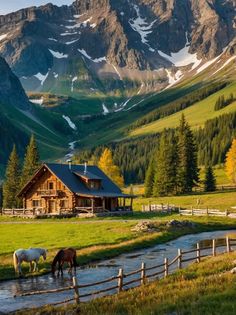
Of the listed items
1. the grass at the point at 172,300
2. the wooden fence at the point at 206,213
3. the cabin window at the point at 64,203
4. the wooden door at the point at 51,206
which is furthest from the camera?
the wooden door at the point at 51,206

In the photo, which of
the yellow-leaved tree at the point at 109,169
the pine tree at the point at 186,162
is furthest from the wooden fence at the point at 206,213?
the yellow-leaved tree at the point at 109,169

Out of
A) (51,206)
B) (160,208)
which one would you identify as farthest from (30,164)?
(160,208)

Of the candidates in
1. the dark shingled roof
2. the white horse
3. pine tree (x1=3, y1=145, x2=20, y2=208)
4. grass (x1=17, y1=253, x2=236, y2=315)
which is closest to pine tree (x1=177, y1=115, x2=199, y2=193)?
the dark shingled roof

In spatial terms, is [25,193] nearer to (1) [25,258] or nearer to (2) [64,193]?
(2) [64,193]

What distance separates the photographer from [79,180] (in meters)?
89.9

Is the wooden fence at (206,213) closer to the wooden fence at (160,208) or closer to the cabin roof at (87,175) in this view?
the wooden fence at (160,208)

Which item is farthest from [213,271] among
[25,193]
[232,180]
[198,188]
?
[232,180]

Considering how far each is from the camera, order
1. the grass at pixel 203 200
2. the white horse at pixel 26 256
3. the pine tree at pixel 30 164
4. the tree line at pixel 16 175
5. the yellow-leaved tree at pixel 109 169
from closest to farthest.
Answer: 1. the white horse at pixel 26 256
2. the grass at pixel 203 200
3. the pine tree at pixel 30 164
4. the tree line at pixel 16 175
5. the yellow-leaved tree at pixel 109 169

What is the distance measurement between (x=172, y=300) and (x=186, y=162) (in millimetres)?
91985

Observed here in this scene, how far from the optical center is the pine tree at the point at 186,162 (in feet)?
370

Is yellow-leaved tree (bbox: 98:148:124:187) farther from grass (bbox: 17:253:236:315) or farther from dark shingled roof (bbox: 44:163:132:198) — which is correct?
grass (bbox: 17:253:236:315)

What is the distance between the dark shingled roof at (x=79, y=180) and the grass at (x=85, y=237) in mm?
13976

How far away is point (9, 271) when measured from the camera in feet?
120

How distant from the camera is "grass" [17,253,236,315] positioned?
2227 cm
